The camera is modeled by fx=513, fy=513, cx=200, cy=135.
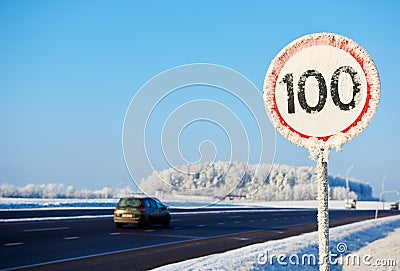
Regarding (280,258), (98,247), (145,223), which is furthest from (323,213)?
(145,223)

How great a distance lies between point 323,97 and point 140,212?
22130 millimetres

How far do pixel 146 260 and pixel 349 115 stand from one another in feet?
35.8

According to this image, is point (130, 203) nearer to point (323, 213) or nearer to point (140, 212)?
point (140, 212)

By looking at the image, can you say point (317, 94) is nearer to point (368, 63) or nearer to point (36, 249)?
point (368, 63)

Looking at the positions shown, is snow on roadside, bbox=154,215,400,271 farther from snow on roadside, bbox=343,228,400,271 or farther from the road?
the road

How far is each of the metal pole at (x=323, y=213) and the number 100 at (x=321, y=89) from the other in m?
0.26

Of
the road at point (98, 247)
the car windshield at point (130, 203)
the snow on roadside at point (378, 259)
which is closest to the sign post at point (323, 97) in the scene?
the snow on roadside at point (378, 259)

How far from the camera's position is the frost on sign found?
8.88 feet

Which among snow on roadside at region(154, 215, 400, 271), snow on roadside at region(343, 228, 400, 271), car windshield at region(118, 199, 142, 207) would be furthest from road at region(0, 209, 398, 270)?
snow on roadside at region(343, 228, 400, 271)

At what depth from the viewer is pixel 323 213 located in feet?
9.01

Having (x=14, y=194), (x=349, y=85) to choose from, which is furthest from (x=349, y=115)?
(x=14, y=194)

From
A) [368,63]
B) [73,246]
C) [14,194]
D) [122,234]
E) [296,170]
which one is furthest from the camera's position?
[296,170]

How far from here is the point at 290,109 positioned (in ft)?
9.45

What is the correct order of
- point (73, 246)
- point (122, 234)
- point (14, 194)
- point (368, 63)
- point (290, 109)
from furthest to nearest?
point (14, 194) → point (122, 234) → point (73, 246) → point (290, 109) → point (368, 63)
